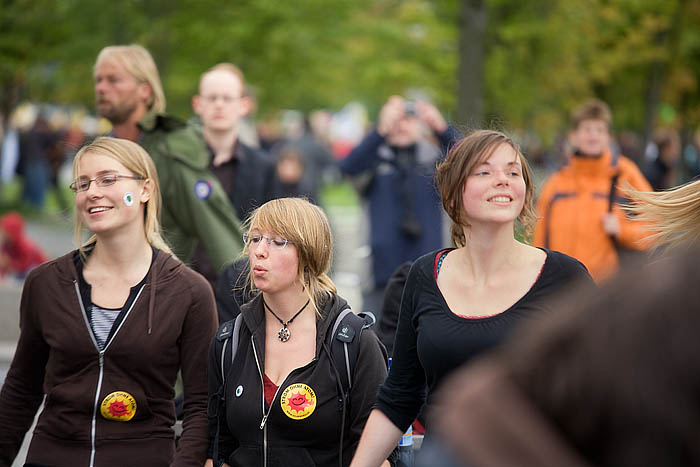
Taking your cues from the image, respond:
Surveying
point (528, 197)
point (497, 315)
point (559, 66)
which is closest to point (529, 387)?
point (497, 315)

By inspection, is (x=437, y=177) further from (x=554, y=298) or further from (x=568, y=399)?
(x=568, y=399)

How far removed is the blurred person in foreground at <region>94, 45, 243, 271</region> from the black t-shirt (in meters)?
2.12

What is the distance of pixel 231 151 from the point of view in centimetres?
687

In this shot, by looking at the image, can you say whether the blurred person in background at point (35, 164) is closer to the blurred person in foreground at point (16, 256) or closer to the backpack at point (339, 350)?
the blurred person in foreground at point (16, 256)

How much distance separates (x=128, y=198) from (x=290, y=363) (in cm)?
99

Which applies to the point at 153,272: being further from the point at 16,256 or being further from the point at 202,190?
the point at 16,256

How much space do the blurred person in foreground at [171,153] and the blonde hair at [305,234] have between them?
1516mm

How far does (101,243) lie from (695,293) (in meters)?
3.25

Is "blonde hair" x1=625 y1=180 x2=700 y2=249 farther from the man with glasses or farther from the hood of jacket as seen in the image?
the man with glasses

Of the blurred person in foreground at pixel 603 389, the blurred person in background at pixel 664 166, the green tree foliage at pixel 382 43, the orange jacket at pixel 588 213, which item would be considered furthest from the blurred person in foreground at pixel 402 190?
the blurred person in background at pixel 664 166

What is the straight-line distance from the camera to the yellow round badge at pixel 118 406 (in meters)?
3.91

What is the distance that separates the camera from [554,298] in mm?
3471

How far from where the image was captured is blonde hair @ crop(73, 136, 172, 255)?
4.33 metres

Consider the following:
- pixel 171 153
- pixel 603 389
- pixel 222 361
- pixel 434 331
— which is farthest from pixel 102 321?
pixel 603 389
